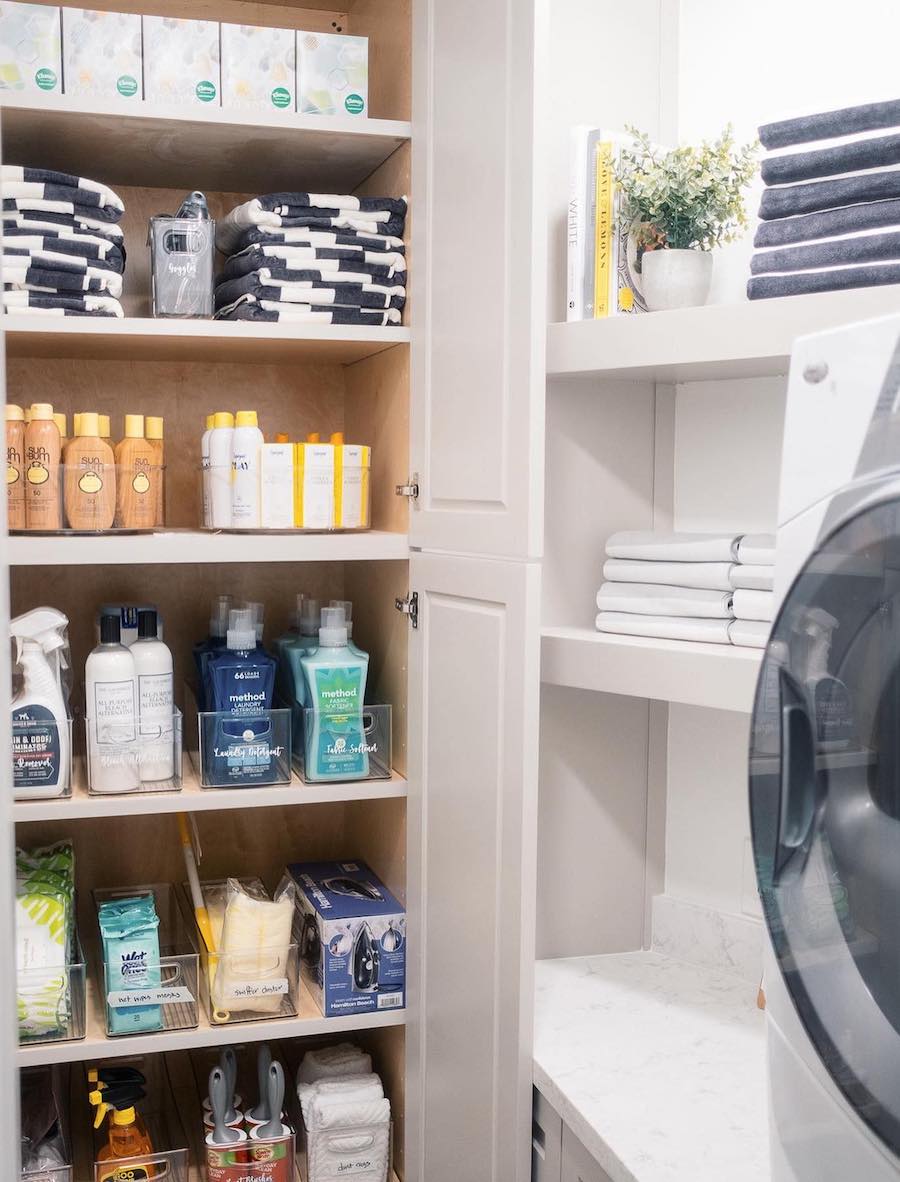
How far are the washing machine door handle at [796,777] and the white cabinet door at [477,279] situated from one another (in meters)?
0.68

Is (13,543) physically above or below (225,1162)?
above

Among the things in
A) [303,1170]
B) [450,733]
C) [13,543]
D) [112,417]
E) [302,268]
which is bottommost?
[303,1170]

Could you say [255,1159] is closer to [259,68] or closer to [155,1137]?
[155,1137]

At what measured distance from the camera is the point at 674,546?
5.31ft

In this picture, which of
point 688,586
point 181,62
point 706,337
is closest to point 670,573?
point 688,586

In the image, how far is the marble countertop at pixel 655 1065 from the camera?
1282 mm

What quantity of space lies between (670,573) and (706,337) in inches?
13.7

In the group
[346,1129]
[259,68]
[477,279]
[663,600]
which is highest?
[259,68]

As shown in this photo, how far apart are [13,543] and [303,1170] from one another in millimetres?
1145

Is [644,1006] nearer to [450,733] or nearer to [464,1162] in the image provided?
[464,1162]

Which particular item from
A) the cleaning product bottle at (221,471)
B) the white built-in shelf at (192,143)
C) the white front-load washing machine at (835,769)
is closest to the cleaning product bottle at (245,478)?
the cleaning product bottle at (221,471)

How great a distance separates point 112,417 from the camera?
215 cm

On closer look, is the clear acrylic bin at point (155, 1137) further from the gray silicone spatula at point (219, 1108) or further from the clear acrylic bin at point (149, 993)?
the clear acrylic bin at point (149, 993)

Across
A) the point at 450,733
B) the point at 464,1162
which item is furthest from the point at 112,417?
the point at 464,1162
